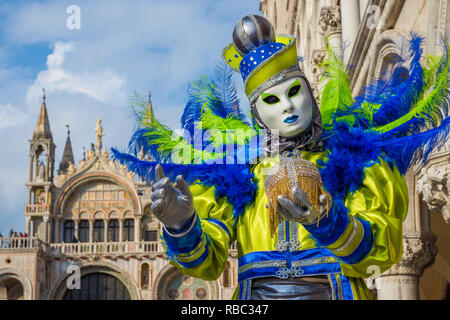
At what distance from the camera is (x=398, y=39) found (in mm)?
6109

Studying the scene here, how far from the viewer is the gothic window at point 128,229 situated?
2508 centimetres

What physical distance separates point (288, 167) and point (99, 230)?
2360cm

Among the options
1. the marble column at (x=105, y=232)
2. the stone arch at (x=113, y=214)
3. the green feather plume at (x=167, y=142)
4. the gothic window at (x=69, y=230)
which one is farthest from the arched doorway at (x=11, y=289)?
the green feather plume at (x=167, y=142)

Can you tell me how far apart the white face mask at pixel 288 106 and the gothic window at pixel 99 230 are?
23052 mm

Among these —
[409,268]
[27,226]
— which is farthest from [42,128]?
[409,268]

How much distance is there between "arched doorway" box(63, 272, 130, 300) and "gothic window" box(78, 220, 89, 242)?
5.96 ft

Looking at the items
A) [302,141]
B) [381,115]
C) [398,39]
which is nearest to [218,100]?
[302,141]

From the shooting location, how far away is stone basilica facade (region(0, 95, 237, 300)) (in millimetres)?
23109

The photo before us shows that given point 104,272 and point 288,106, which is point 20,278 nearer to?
point 104,272

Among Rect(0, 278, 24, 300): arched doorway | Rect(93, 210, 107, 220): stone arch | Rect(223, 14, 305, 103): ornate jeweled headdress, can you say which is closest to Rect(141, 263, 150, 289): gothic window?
Rect(93, 210, 107, 220): stone arch

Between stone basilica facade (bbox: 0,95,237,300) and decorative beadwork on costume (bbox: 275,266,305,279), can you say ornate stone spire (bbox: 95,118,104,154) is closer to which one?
stone basilica facade (bbox: 0,95,237,300)

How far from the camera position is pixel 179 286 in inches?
928
